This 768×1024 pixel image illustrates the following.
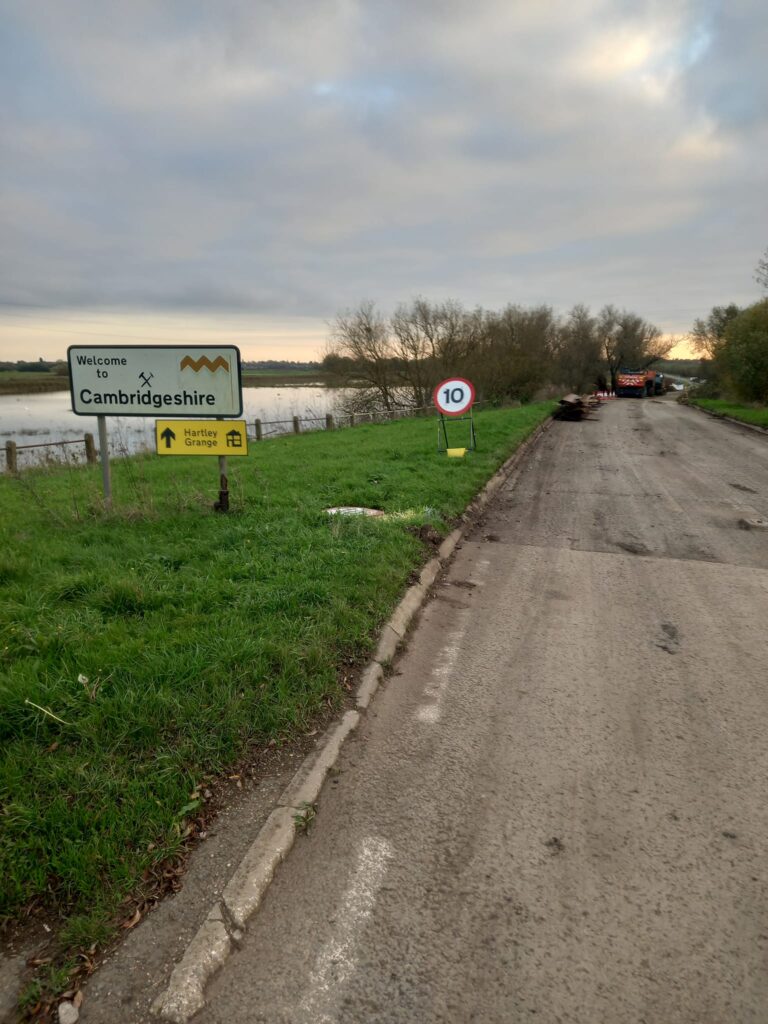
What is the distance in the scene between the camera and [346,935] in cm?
208

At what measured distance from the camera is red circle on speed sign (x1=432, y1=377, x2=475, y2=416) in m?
11.7

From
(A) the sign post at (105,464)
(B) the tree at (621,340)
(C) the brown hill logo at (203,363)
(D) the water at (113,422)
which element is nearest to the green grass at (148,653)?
(A) the sign post at (105,464)

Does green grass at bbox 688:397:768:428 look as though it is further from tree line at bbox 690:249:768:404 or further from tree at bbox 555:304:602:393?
tree at bbox 555:304:602:393

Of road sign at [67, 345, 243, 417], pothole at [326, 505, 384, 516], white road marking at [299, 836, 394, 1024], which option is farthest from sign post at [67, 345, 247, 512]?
white road marking at [299, 836, 394, 1024]

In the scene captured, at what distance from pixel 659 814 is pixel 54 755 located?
2816 millimetres

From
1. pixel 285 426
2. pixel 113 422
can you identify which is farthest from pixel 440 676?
pixel 113 422

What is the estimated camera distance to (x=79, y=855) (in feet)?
7.45

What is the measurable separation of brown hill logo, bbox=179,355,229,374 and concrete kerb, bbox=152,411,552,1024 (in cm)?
433

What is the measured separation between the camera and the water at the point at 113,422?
1398 centimetres

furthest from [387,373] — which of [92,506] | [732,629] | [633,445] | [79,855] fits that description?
[79,855]

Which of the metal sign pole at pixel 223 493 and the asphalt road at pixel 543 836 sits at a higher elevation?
the metal sign pole at pixel 223 493

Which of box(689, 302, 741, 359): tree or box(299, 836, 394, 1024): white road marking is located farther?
box(689, 302, 741, 359): tree

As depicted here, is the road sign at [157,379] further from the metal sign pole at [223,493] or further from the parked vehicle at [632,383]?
the parked vehicle at [632,383]

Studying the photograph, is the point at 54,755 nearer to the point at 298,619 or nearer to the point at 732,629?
the point at 298,619
